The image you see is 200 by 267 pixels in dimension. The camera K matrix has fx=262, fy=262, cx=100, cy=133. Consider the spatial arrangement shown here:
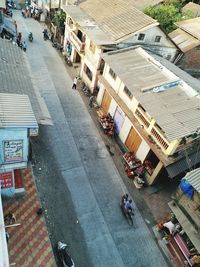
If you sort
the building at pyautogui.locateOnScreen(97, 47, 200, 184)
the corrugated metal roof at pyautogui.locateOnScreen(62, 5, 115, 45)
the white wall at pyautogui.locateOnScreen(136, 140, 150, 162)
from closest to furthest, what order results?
1. the building at pyautogui.locateOnScreen(97, 47, 200, 184)
2. the white wall at pyautogui.locateOnScreen(136, 140, 150, 162)
3. the corrugated metal roof at pyautogui.locateOnScreen(62, 5, 115, 45)

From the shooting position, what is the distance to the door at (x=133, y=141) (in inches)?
934

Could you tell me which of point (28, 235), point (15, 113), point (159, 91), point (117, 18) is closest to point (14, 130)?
point (15, 113)

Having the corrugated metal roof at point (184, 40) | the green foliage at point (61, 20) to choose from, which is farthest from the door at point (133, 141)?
the green foliage at point (61, 20)

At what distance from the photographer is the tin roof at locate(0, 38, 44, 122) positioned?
19.5m

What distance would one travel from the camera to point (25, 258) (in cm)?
1636

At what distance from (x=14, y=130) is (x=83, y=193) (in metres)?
→ 8.67

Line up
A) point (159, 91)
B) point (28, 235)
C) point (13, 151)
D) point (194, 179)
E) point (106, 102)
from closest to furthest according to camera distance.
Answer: point (194, 179) → point (13, 151) → point (28, 235) → point (159, 91) → point (106, 102)

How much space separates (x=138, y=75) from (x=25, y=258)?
→ 56.7 feet

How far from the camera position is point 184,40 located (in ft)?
110

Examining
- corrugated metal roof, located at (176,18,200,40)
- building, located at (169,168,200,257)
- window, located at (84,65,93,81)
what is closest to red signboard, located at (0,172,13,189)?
building, located at (169,168,200,257)

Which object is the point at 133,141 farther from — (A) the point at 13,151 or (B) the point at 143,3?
(B) the point at 143,3

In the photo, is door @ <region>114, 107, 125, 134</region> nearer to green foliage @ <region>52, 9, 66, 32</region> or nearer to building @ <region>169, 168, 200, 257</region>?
building @ <region>169, 168, 200, 257</region>

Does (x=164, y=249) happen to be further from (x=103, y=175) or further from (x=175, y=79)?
(x=175, y=79)

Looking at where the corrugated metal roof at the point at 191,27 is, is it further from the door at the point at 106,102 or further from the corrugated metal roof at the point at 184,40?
the door at the point at 106,102
